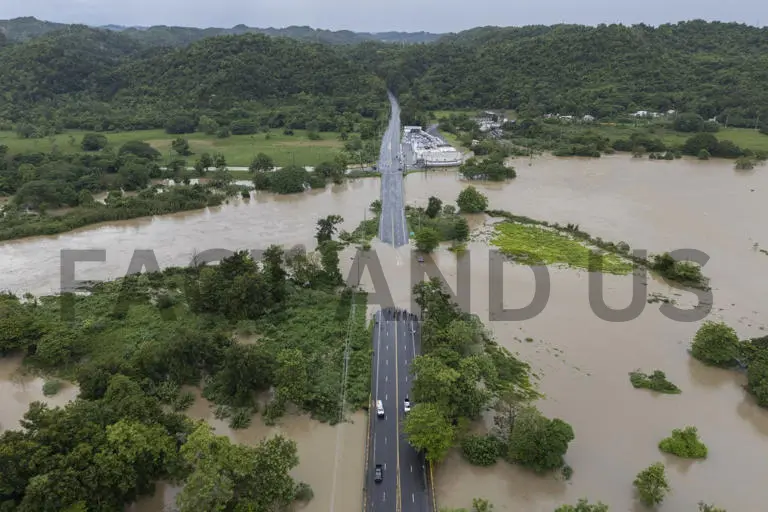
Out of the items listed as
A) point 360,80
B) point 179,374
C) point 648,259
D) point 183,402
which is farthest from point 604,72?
point 183,402

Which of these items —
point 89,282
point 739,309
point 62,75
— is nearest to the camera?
point 739,309

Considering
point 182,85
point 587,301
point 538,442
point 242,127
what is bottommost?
point 538,442

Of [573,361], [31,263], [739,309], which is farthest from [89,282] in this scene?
[739,309]

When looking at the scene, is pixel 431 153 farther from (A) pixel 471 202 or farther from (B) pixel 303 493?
(B) pixel 303 493

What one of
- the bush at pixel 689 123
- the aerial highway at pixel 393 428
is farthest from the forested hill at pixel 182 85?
the aerial highway at pixel 393 428

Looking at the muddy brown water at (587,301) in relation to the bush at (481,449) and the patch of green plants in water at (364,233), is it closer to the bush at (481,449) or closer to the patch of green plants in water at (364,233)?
the bush at (481,449)

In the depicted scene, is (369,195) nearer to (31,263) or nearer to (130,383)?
(31,263)
